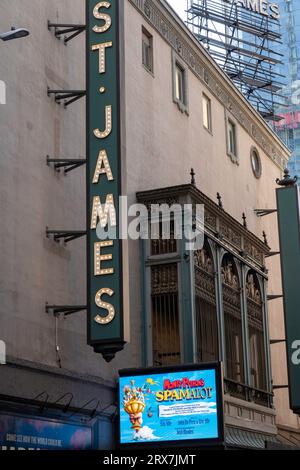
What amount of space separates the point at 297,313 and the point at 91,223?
12.3 metres

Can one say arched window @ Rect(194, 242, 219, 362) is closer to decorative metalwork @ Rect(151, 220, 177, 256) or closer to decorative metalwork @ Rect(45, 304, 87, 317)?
decorative metalwork @ Rect(151, 220, 177, 256)

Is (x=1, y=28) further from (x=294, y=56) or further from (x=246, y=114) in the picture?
(x=294, y=56)

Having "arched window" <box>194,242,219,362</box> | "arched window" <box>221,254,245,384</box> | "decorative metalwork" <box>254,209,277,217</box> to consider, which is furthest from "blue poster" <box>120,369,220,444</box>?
"decorative metalwork" <box>254,209,277,217</box>

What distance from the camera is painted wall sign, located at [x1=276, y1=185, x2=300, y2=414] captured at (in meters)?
29.7

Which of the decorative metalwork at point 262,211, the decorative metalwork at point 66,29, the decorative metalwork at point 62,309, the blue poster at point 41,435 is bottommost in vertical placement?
A: the blue poster at point 41,435

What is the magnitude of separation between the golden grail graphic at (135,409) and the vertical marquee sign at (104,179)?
2.49 metres

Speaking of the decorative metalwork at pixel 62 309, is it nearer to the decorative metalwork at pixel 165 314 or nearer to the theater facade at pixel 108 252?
the theater facade at pixel 108 252

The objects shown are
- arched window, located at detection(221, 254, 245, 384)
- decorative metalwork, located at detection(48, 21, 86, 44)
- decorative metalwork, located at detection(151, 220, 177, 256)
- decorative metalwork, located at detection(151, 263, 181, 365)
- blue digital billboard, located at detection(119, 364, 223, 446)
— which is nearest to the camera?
blue digital billboard, located at detection(119, 364, 223, 446)

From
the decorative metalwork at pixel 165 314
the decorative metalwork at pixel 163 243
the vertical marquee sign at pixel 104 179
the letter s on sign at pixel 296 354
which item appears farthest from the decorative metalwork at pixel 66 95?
the letter s on sign at pixel 296 354

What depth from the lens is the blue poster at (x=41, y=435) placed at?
17766mm

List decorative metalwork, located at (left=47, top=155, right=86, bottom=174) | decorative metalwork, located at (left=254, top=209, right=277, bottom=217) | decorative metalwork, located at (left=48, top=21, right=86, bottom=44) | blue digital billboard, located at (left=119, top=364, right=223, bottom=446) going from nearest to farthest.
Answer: decorative metalwork, located at (left=47, top=155, right=86, bottom=174) < blue digital billboard, located at (left=119, top=364, right=223, bottom=446) < decorative metalwork, located at (left=48, top=21, right=86, bottom=44) < decorative metalwork, located at (left=254, top=209, right=277, bottom=217)

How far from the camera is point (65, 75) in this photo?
71.9 ft

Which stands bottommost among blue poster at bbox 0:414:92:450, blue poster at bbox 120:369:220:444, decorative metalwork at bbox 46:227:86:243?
blue poster at bbox 0:414:92:450

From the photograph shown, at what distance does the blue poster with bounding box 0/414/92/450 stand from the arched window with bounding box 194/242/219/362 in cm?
385
